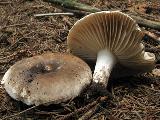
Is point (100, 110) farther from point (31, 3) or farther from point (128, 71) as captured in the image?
point (31, 3)

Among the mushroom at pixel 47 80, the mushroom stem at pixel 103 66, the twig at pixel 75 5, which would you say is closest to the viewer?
the mushroom at pixel 47 80

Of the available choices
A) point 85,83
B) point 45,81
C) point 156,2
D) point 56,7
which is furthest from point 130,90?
point 156,2

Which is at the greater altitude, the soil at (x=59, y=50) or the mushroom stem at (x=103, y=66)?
the mushroom stem at (x=103, y=66)

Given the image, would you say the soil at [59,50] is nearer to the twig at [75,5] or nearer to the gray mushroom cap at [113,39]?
the twig at [75,5]

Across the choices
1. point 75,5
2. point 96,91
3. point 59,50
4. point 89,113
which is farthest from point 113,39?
point 75,5

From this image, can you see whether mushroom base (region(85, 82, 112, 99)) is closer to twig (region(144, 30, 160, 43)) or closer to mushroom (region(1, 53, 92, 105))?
mushroom (region(1, 53, 92, 105))

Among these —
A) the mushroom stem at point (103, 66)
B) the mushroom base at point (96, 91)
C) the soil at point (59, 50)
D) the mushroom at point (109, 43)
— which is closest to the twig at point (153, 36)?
the soil at point (59, 50)

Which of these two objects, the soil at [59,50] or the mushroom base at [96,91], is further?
the mushroom base at [96,91]

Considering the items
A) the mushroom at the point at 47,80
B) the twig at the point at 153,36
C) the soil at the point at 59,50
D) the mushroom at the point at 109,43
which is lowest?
the soil at the point at 59,50
